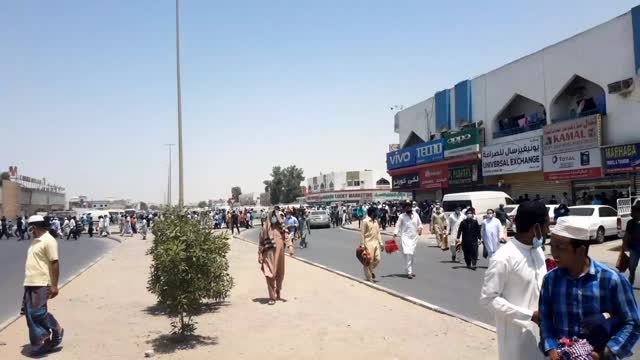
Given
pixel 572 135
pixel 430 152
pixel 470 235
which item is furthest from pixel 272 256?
pixel 430 152

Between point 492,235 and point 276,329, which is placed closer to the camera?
point 276,329

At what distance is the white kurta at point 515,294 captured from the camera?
10.6 feet

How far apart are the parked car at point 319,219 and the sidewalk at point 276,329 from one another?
28.1 m

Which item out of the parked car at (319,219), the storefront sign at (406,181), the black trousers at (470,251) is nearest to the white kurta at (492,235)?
the black trousers at (470,251)

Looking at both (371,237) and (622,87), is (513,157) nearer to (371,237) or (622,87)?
(622,87)

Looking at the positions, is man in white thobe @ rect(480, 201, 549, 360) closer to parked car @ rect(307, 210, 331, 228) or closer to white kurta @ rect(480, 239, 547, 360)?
white kurta @ rect(480, 239, 547, 360)

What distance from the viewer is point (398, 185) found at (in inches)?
1705

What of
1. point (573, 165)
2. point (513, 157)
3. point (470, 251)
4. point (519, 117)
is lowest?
point (470, 251)

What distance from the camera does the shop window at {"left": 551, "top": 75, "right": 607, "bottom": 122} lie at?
24844 millimetres

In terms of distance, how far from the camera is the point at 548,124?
1065 inches

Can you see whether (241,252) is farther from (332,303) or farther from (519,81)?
(519,81)

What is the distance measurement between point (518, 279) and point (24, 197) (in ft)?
270

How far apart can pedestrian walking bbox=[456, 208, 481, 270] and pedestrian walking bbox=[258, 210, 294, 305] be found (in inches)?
210

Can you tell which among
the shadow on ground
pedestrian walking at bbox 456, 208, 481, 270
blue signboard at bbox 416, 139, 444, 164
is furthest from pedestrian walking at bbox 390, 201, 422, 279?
blue signboard at bbox 416, 139, 444, 164
